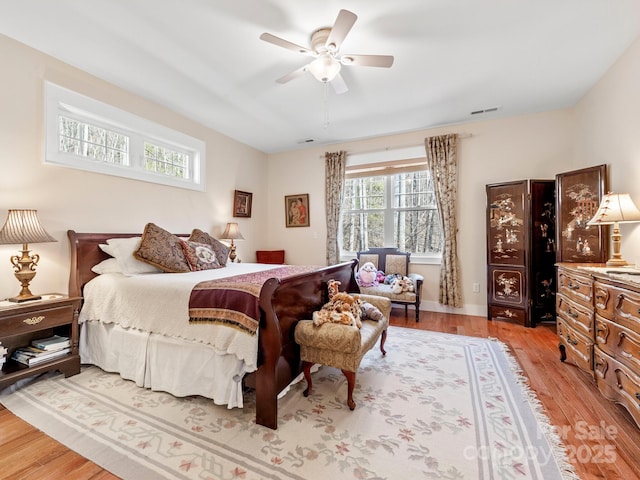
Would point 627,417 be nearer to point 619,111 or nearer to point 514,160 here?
point 619,111

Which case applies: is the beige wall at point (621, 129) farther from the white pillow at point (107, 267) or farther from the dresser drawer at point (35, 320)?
the dresser drawer at point (35, 320)

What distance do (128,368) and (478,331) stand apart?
3.71 metres

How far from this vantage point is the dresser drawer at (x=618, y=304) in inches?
65.0

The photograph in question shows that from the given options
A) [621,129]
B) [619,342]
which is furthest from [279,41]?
[621,129]

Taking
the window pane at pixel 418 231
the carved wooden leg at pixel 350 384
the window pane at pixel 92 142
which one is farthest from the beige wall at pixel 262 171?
the carved wooden leg at pixel 350 384

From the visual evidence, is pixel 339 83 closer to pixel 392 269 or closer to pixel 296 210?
pixel 392 269

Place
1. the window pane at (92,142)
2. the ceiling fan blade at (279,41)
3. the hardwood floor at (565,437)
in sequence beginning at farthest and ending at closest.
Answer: the window pane at (92,142) < the ceiling fan blade at (279,41) < the hardwood floor at (565,437)

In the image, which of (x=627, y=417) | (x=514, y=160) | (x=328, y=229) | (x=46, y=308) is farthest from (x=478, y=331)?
(x=46, y=308)

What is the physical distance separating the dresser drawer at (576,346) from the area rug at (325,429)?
0.46 metres

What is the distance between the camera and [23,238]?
2.17 m

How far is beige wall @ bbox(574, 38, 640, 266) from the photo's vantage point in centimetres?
247

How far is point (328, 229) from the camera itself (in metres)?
5.09

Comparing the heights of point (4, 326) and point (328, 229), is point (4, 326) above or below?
below

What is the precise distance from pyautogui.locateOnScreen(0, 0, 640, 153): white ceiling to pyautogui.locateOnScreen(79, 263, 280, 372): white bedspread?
202 centimetres
